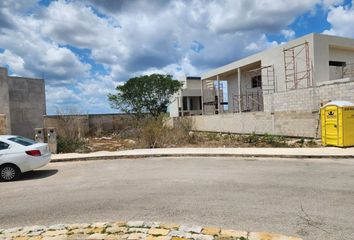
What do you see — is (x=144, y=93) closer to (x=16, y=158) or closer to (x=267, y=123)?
(x=267, y=123)

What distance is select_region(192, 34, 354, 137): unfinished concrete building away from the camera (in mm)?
17562

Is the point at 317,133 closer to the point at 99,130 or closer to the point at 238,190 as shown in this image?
the point at 238,190

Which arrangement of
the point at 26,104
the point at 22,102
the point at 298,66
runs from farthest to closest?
the point at 298,66 < the point at 26,104 < the point at 22,102

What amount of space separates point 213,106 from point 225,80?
146 inches

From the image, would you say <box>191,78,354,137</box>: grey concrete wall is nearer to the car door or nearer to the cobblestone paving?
the cobblestone paving

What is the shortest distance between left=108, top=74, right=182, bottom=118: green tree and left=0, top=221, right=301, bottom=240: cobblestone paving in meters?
30.6

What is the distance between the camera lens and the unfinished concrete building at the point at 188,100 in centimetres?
4209

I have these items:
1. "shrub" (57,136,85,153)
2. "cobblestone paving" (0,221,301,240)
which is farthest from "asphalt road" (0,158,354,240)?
"shrub" (57,136,85,153)

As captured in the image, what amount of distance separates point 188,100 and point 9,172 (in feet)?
113

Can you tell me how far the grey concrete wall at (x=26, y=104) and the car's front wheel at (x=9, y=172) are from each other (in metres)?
9.02

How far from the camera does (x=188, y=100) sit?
4338 cm

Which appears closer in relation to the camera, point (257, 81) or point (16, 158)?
point (16, 158)

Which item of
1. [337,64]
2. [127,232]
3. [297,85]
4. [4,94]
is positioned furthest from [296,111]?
[4,94]

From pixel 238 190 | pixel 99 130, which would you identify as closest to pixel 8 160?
pixel 238 190
